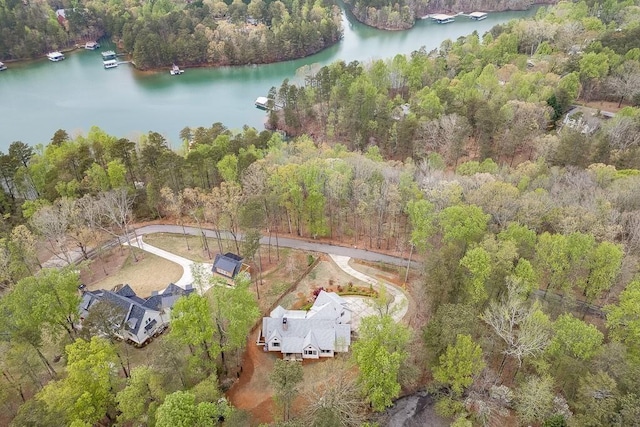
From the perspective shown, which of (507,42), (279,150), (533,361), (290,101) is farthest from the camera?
(507,42)

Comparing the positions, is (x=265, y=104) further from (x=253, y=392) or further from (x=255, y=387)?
(x=253, y=392)

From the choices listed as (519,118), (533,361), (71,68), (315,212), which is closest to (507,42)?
(519,118)

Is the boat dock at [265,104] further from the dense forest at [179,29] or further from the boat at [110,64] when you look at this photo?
the boat at [110,64]

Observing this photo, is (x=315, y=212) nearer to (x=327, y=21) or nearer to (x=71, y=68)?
(x=327, y=21)

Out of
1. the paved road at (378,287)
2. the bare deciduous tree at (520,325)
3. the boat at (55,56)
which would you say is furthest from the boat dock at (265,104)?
the bare deciduous tree at (520,325)

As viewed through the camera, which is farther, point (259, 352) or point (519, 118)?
point (519, 118)

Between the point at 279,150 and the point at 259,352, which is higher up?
the point at 279,150
